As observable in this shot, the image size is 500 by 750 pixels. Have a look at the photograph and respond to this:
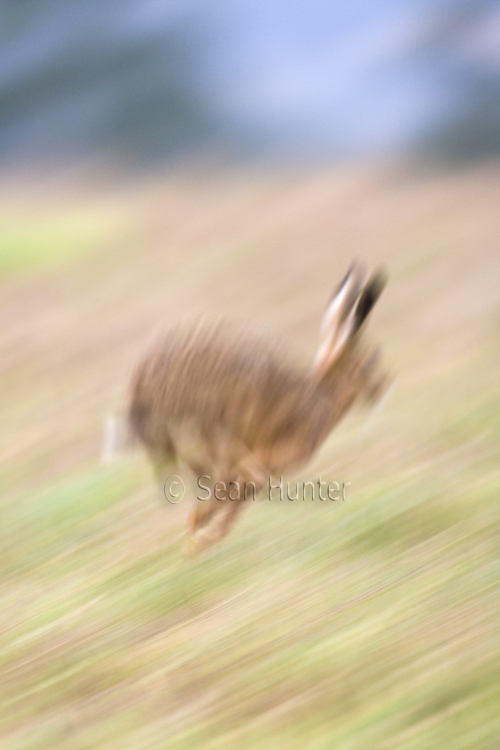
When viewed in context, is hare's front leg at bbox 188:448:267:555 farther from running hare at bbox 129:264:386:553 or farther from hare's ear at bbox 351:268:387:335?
hare's ear at bbox 351:268:387:335

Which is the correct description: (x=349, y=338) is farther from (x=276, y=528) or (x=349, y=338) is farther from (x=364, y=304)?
(x=276, y=528)

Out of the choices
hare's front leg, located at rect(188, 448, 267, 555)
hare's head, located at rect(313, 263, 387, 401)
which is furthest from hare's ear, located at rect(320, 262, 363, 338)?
hare's front leg, located at rect(188, 448, 267, 555)

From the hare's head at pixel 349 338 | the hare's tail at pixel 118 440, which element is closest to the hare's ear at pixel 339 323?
the hare's head at pixel 349 338

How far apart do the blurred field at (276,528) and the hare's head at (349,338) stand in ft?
0.22

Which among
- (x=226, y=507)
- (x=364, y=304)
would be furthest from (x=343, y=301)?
(x=226, y=507)

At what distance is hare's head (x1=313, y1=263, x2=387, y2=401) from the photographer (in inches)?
22.5

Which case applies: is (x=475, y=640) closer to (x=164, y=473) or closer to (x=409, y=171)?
(x=164, y=473)

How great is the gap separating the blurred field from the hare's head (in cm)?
7

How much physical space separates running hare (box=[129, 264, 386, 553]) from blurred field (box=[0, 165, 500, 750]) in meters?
0.07

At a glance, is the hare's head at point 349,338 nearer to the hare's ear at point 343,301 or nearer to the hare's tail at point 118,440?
the hare's ear at point 343,301

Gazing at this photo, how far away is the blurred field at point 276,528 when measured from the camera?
58cm

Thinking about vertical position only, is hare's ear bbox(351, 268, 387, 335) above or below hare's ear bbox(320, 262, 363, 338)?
below

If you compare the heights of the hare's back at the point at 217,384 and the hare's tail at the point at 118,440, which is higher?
the hare's tail at the point at 118,440

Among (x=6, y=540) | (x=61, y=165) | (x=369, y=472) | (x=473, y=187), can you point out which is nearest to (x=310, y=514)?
(x=369, y=472)
